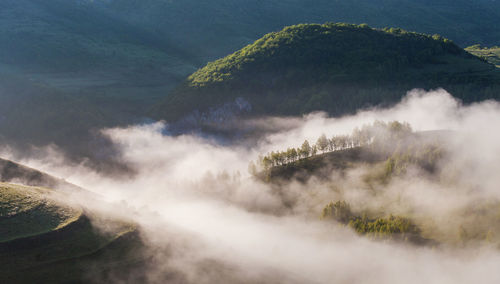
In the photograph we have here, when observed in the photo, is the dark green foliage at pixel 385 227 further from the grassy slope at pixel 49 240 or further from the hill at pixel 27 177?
the hill at pixel 27 177

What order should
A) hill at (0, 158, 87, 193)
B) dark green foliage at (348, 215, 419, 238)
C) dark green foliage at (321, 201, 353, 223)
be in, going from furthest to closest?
dark green foliage at (321, 201, 353, 223) → dark green foliage at (348, 215, 419, 238) → hill at (0, 158, 87, 193)

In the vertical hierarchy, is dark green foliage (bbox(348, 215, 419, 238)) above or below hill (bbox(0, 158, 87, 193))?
below

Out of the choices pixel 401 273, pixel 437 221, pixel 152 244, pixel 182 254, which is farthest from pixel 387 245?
pixel 152 244

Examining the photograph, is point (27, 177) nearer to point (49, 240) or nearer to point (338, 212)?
point (49, 240)

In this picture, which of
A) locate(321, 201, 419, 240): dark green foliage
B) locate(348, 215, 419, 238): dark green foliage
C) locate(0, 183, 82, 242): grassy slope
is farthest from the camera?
locate(321, 201, 419, 240): dark green foliage

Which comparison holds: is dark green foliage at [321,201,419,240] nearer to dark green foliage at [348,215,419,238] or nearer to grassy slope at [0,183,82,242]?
dark green foliage at [348,215,419,238]

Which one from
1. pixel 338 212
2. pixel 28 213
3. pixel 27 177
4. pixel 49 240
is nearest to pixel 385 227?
pixel 338 212

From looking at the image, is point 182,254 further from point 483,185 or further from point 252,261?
point 483,185

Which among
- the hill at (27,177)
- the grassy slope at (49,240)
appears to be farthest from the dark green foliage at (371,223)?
the hill at (27,177)

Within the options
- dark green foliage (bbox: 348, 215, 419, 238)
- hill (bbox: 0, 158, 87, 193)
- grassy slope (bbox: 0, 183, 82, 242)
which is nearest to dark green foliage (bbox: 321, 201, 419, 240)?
dark green foliage (bbox: 348, 215, 419, 238)
